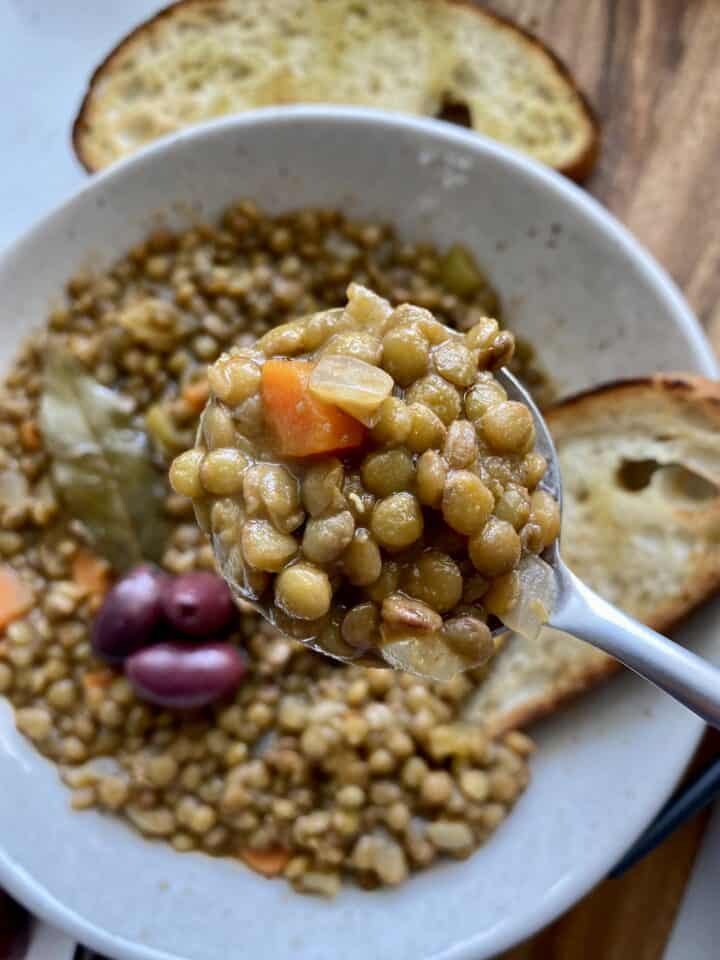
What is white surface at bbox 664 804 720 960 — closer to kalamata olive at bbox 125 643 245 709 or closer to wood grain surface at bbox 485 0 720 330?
kalamata olive at bbox 125 643 245 709

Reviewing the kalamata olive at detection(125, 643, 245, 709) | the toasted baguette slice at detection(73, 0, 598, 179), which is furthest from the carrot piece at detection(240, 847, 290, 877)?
the toasted baguette slice at detection(73, 0, 598, 179)

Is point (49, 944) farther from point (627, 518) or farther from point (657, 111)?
point (657, 111)

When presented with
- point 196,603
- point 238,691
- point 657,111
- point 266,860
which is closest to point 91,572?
point 196,603

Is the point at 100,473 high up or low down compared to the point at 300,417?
down

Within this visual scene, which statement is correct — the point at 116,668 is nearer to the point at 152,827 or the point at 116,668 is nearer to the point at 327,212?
the point at 152,827

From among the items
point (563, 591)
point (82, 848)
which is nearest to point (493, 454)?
point (563, 591)

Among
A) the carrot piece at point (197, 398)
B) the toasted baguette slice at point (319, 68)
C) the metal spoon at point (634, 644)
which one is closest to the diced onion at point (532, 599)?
the metal spoon at point (634, 644)

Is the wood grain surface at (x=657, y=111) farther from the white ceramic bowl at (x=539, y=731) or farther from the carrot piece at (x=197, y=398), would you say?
the carrot piece at (x=197, y=398)
